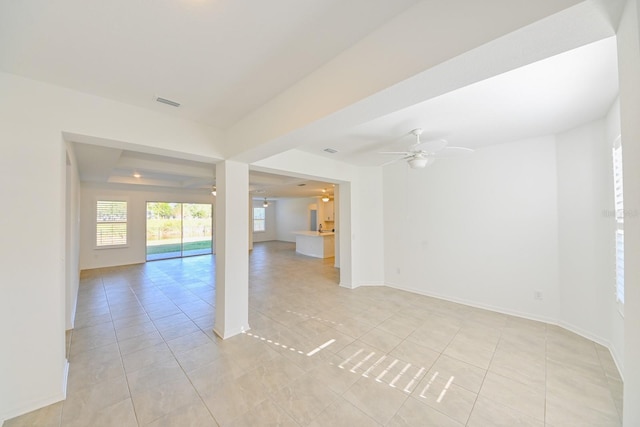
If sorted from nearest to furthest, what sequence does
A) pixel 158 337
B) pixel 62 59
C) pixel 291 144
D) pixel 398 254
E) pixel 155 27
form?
pixel 155 27 < pixel 62 59 < pixel 291 144 < pixel 158 337 < pixel 398 254

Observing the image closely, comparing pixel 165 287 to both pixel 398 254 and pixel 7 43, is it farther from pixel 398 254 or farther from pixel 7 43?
pixel 398 254

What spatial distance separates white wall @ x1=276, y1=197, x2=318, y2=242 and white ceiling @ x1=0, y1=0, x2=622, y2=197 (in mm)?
9688

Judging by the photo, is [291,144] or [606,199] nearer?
[291,144]

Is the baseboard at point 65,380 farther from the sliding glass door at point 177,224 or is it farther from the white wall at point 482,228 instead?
the sliding glass door at point 177,224

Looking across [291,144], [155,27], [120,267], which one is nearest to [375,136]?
[291,144]

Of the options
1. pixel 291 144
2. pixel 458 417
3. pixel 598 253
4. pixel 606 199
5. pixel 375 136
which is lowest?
pixel 458 417

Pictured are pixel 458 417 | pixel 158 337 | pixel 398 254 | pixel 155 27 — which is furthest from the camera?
pixel 398 254

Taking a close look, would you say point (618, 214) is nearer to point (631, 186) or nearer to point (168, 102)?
point (631, 186)

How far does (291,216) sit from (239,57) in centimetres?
1164

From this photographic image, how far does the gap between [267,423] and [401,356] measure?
5.01 ft

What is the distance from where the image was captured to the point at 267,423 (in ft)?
5.56

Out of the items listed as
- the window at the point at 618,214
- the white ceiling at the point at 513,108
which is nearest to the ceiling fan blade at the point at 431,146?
the white ceiling at the point at 513,108

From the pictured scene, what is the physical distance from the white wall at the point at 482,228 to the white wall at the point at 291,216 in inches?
298

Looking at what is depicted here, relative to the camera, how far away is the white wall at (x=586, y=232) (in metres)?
2.71
